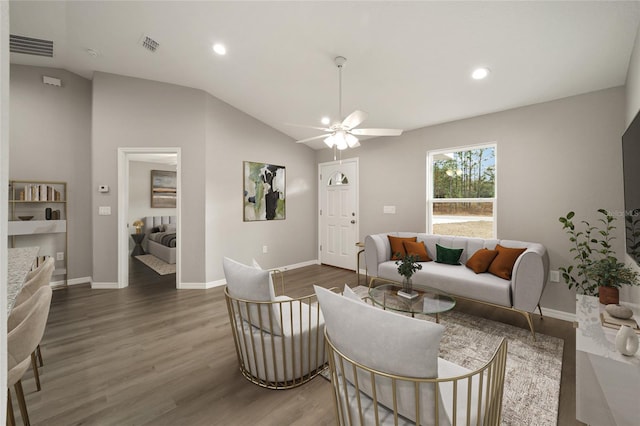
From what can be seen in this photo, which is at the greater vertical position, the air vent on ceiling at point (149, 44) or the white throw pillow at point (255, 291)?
Result: the air vent on ceiling at point (149, 44)

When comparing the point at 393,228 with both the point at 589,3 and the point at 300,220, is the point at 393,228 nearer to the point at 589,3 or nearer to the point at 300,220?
the point at 300,220

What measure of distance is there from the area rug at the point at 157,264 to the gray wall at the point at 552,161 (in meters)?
4.61

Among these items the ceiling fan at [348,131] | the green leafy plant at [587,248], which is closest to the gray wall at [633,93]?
the green leafy plant at [587,248]

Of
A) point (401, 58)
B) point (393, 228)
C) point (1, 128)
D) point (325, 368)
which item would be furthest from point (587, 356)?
point (393, 228)

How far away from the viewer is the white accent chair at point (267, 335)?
175 cm

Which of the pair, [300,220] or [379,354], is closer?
[379,354]

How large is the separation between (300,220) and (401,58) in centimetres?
350

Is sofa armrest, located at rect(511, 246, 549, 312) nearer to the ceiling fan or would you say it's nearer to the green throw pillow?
the green throw pillow

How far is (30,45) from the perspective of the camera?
3010 mm

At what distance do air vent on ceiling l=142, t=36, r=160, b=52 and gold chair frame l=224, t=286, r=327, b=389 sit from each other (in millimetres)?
2958

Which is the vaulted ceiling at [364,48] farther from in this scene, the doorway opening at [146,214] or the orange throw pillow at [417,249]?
the doorway opening at [146,214]

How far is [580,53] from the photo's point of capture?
7.54ft

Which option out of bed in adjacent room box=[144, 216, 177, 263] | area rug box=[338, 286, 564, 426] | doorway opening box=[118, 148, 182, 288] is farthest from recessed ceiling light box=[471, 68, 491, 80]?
bed in adjacent room box=[144, 216, 177, 263]

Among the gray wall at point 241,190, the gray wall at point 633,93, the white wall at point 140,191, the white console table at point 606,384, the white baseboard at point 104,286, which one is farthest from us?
the white wall at point 140,191
